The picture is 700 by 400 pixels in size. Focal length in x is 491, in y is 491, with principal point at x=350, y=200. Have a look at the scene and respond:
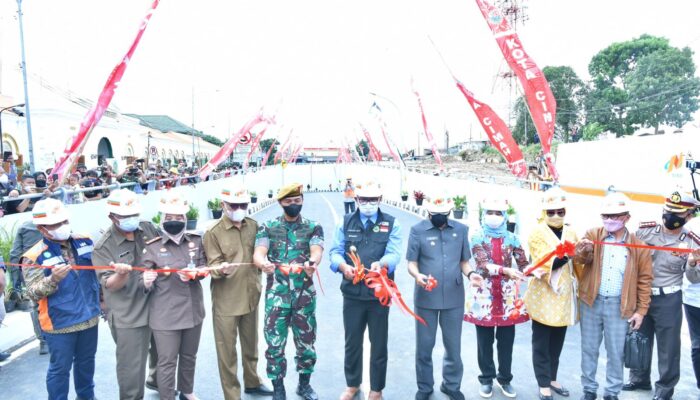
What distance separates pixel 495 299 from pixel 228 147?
76.1 ft

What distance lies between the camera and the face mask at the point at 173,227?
4000mm

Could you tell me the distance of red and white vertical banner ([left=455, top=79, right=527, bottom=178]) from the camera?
13094mm

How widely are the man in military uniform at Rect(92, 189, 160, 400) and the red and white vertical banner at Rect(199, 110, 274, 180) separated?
15481mm

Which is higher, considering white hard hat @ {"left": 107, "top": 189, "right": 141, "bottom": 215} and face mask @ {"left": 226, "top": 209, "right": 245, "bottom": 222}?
white hard hat @ {"left": 107, "top": 189, "right": 141, "bottom": 215}

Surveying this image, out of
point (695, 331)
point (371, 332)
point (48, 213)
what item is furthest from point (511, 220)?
point (48, 213)

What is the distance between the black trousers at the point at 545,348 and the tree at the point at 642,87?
35493mm

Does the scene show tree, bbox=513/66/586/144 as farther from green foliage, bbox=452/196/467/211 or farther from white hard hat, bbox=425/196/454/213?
white hard hat, bbox=425/196/454/213

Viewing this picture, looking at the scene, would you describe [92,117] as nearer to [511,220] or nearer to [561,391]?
[561,391]

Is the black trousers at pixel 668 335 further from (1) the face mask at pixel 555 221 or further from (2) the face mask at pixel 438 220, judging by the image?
(2) the face mask at pixel 438 220

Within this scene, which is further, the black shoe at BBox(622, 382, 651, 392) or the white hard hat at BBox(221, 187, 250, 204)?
the black shoe at BBox(622, 382, 651, 392)

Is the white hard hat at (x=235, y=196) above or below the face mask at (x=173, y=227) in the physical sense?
above

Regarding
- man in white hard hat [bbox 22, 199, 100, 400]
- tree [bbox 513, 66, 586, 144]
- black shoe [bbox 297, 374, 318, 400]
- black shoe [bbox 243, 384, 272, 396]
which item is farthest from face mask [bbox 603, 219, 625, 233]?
tree [bbox 513, 66, 586, 144]

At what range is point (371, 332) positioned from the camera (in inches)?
173

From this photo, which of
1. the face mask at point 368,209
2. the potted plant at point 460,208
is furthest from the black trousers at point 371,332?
the potted plant at point 460,208
